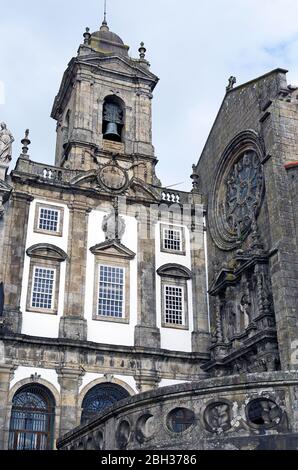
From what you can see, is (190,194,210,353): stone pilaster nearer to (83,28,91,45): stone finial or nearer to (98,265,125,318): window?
(98,265,125,318): window

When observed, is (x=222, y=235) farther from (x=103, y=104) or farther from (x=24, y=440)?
(x=24, y=440)

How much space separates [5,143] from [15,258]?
4.67 meters

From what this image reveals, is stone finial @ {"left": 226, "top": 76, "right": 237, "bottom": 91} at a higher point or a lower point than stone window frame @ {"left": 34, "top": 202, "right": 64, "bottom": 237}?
higher

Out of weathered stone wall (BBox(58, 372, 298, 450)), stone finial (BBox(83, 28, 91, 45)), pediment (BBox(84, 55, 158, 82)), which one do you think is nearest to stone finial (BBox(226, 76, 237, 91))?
pediment (BBox(84, 55, 158, 82))

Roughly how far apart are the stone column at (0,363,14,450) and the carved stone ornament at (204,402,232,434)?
11859 millimetres

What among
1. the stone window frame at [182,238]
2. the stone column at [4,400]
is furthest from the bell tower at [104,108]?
the stone column at [4,400]

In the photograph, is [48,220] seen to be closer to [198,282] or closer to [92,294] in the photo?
[92,294]

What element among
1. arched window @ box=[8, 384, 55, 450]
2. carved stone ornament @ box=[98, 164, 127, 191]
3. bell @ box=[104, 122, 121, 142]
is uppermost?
bell @ box=[104, 122, 121, 142]

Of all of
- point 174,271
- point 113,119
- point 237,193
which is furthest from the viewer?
point 113,119

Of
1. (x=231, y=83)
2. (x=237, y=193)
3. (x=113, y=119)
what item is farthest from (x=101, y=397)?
(x=231, y=83)

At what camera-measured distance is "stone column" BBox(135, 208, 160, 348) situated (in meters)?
22.6

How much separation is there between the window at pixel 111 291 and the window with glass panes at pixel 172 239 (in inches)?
91.0

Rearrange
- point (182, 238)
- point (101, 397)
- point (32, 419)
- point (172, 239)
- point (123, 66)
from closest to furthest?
point (32, 419) → point (101, 397) → point (172, 239) → point (182, 238) → point (123, 66)

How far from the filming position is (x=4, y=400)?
65.3 feet
